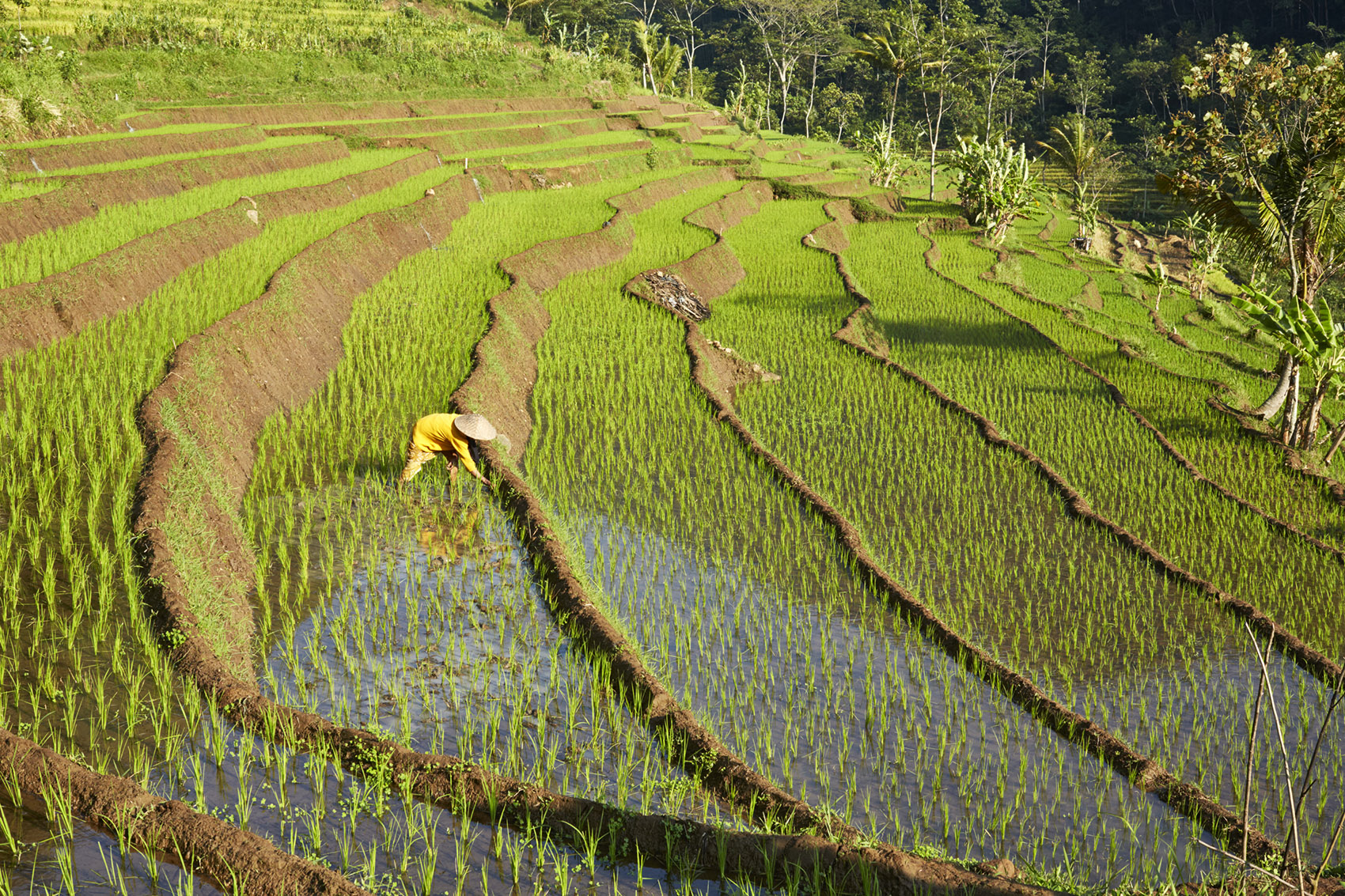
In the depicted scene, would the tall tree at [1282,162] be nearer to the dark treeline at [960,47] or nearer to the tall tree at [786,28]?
the dark treeline at [960,47]

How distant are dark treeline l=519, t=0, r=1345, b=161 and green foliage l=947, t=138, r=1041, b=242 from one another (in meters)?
19.3

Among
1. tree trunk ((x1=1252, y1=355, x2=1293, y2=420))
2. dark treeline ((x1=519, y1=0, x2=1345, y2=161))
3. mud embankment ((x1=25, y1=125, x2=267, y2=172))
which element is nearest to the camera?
tree trunk ((x1=1252, y1=355, x2=1293, y2=420))

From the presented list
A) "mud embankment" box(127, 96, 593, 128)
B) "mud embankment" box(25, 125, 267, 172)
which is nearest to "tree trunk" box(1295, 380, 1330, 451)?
"mud embankment" box(25, 125, 267, 172)

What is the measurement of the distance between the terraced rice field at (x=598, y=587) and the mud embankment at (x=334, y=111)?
25.0ft

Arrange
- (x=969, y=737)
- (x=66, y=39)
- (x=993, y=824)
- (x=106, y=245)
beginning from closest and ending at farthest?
(x=993, y=824) → (x=969, y=737) → (x=106, y=245) → (x=66, y=39)

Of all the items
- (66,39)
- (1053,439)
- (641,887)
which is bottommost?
(1053,439)

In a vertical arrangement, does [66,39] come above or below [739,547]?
above

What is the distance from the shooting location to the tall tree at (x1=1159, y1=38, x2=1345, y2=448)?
30.6ft

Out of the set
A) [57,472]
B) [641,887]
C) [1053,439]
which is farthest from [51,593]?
[1053,439]

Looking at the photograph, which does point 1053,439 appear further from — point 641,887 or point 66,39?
point 66,39

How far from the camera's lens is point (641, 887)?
3334 mm

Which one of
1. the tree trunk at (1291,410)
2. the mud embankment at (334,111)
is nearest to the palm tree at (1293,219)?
the tree trunk at (1291,410)

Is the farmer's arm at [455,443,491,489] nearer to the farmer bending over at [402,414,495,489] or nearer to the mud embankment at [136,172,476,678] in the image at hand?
the farmer bending over at [402,414,495,489]

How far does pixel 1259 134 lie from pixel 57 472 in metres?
10.1
